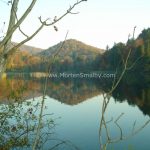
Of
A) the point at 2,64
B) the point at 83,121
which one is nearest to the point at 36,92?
the point at 83,121

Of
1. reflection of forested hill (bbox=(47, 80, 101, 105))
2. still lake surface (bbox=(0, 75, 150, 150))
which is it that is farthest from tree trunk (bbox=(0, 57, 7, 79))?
reflection of forested hill (bbox=(47, 80, 101, 105))

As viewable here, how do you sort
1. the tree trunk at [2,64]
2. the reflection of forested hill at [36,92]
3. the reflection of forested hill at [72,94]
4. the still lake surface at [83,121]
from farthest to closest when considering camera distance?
the reflection of forested hill at [72,94]
the still lake surface at [83,121]
the reflection of forested hill at [36,92]
the tree trunk at [2,64]

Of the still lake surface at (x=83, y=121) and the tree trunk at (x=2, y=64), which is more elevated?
the tree trunk at (x=2, y=64)

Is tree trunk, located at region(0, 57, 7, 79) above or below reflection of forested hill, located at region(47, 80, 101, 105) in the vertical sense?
above

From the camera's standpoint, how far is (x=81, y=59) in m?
165

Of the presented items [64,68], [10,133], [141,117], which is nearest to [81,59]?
[64,68]

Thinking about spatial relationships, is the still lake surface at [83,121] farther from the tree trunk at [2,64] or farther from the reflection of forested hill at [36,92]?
the tree trunk at [2,64]

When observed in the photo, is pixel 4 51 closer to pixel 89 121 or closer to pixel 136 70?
pixel 89 121

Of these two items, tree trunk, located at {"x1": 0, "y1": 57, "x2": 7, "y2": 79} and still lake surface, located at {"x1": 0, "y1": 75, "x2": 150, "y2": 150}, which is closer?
tree trunk, located at {"x1": 0, "y1": 57, "x2": 7, "y2": 79}

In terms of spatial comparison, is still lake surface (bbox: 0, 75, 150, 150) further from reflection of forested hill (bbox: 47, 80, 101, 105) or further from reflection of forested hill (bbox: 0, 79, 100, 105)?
reflection of forested hill (bbox: 47, 80, 101, 105)

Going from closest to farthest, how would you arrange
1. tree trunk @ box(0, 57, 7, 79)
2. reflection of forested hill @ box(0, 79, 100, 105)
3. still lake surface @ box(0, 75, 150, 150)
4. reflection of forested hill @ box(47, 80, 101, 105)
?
tree trunk @ box(0, 57, 7, 79)
reflection of forested hill @ box(0, 79, 100, 105)
still lake surface @ box(0, 75, 150, 150)
reflection of forested hill @ box(47, 80, 101, 105)

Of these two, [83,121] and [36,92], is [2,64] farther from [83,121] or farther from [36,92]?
[36,92]

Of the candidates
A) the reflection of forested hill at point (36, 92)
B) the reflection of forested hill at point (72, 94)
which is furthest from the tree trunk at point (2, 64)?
the reflection of forested hill at point (72, 94)

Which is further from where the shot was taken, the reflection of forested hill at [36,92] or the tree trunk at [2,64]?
the reflection of forested hill at [36,92]
